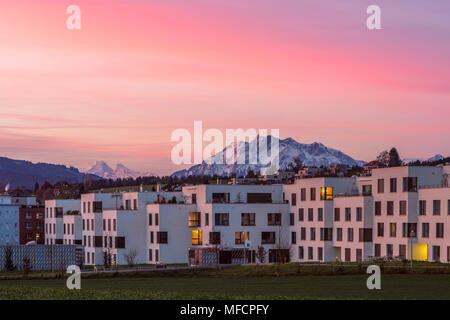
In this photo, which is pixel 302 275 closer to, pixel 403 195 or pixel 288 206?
pixel 403 195

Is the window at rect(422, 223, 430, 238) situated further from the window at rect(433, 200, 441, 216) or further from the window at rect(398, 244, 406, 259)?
the window at rect(398, 244, 406, 259)

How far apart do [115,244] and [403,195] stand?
41.2 m

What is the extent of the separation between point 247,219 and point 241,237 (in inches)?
92.2

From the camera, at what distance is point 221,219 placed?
335ft

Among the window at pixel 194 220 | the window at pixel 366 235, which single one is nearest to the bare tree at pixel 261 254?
the window at pixel 194 220

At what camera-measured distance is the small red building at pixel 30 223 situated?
504ft

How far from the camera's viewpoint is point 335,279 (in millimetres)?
60219

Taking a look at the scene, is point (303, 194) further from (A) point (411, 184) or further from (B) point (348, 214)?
(A) point (411, 184)

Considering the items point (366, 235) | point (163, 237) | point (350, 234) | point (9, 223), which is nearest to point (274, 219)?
point (350, 234)

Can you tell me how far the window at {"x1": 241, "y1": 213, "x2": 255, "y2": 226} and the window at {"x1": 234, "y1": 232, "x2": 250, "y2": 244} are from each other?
47.9 inches
